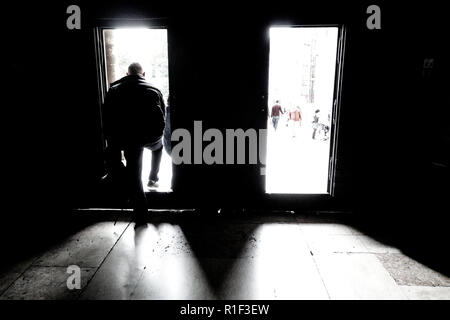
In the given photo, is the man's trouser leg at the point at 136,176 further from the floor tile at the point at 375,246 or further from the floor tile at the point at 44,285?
the floor tile at the point at 375,246

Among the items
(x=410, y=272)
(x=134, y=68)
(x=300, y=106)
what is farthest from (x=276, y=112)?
(x=410, y=272)

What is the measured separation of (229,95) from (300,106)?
9.23 metres

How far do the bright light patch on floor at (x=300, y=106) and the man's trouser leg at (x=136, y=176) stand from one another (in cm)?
216

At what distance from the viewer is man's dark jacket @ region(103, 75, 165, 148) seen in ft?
13.3

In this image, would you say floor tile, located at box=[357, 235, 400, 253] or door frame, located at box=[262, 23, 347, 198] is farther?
door frame, located at box=[262, 23, 347, 198]

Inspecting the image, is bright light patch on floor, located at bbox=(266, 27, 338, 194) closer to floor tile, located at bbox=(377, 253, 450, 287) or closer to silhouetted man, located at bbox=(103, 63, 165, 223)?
floor tile, located at bbox=(377, 253, 450, 287)

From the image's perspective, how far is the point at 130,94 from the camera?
407 centimetres

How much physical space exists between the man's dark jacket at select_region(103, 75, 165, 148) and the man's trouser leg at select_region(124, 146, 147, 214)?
12 centimetres

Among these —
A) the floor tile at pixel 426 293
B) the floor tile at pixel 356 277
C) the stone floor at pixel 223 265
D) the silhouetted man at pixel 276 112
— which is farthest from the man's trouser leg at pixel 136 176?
the silhouetted man at pixel 276 112

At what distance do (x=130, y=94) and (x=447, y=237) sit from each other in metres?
4.78

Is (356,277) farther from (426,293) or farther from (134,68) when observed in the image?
(134,68)

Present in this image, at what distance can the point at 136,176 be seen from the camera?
4.34m

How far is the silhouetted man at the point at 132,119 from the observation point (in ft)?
13.3

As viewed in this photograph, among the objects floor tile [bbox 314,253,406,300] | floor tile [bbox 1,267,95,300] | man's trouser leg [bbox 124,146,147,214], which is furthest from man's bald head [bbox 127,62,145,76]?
floor tile [bbox 314,253,406,300]
